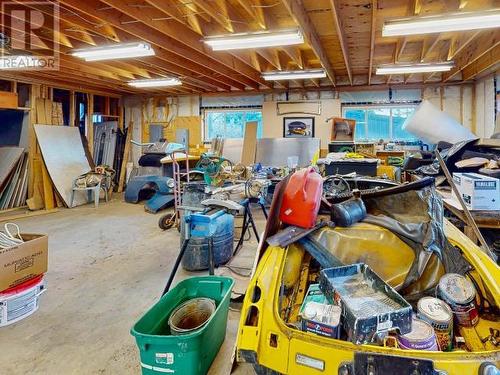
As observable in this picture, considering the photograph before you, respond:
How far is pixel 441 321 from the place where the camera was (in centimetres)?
125

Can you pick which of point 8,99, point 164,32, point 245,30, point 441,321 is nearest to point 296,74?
point 245,30

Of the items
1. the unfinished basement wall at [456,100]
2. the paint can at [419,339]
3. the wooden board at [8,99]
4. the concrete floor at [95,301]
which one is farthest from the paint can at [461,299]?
the unfinished basement wall at [456,100]

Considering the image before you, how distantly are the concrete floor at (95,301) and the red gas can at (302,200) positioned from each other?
3.05 ft

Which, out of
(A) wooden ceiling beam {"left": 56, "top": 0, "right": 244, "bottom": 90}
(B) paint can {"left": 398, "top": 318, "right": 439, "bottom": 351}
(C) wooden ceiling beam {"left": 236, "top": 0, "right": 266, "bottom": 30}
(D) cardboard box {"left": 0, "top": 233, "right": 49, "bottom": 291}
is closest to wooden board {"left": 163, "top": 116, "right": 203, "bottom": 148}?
(A) wooden ceiling beam {"left": 56, "top": 0, "right": 244, "bottom": 90}

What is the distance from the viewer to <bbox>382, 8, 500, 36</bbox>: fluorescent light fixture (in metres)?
3.30

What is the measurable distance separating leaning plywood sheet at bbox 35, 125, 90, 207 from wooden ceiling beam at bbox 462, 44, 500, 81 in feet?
25.9

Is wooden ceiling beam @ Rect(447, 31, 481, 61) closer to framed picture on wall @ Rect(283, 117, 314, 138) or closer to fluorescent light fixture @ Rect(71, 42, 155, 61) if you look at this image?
framed picture on wall @ Rect(283, 117, 314, 138)

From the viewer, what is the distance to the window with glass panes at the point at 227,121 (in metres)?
8.95

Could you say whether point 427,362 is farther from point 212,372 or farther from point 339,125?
point 339,125

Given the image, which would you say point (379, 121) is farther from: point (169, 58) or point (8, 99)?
point (8, 99)

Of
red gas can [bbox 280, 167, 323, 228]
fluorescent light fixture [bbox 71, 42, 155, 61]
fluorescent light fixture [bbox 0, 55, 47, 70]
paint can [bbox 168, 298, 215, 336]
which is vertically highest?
fluorescent light fixture [bbox 0, 55, 47, 70]

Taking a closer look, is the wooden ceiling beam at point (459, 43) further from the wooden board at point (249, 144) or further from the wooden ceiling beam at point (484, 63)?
the wooden board at point (249, 144)

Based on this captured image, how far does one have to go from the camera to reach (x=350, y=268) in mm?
1551

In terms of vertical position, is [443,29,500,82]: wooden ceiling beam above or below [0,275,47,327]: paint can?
above
